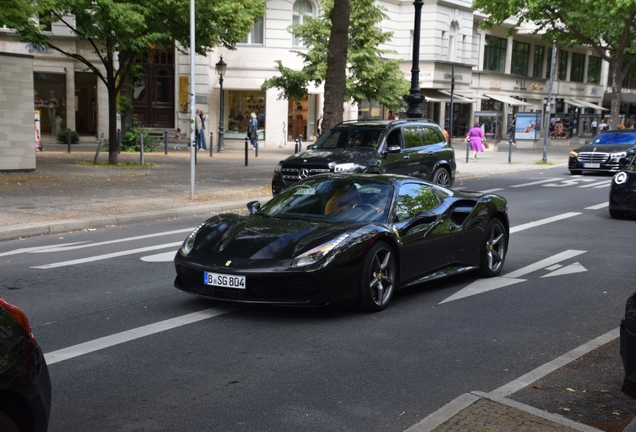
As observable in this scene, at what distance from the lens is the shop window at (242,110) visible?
139 feet

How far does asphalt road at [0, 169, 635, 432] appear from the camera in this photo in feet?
16.1

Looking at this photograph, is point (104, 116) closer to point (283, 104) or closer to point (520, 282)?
point (283, 104)

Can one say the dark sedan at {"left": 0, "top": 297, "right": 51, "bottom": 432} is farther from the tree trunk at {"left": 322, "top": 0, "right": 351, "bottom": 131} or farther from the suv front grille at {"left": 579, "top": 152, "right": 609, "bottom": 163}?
the suv front grille at {"left": 579, "top": 152, "right": 609, "bottom": 163}

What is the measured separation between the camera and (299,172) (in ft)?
55.7

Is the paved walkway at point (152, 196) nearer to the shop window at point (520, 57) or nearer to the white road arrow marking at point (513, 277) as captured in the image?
the white road arrow marking at point (513, 277)

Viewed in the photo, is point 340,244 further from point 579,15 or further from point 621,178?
point 579,15

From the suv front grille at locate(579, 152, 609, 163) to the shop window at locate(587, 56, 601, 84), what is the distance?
46.9 m

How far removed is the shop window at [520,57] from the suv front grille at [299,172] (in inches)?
1827

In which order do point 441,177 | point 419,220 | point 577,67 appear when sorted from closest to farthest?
1. point 419,220
2. point 441,177
3. point 577,67

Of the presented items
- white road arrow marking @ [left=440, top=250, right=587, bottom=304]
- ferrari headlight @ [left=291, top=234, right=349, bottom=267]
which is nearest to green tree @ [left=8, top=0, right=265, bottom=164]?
white road arrow marking @ [left=440, top=250, right=587, bottom=304]

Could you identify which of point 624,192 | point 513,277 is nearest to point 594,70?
point 624,192

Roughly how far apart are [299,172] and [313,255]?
10.2 meters

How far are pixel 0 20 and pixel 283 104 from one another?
2482 cm

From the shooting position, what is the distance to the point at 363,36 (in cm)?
3516
